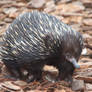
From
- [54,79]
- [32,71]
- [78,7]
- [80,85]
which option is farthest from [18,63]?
[78,7]

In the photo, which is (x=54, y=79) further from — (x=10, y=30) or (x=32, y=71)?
(x=10, y=30)

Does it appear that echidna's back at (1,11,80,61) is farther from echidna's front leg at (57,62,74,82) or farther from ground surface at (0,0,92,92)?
ground surface at (0,0,92,92)

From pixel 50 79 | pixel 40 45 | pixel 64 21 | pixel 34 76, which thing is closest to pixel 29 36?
pixel 40 45

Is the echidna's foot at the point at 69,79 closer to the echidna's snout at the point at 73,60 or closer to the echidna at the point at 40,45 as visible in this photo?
the echidna at the point at 40,45

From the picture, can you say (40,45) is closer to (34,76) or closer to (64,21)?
(34,76)

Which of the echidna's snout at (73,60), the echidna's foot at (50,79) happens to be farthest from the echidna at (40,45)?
the echidna's foot at (50,79)
